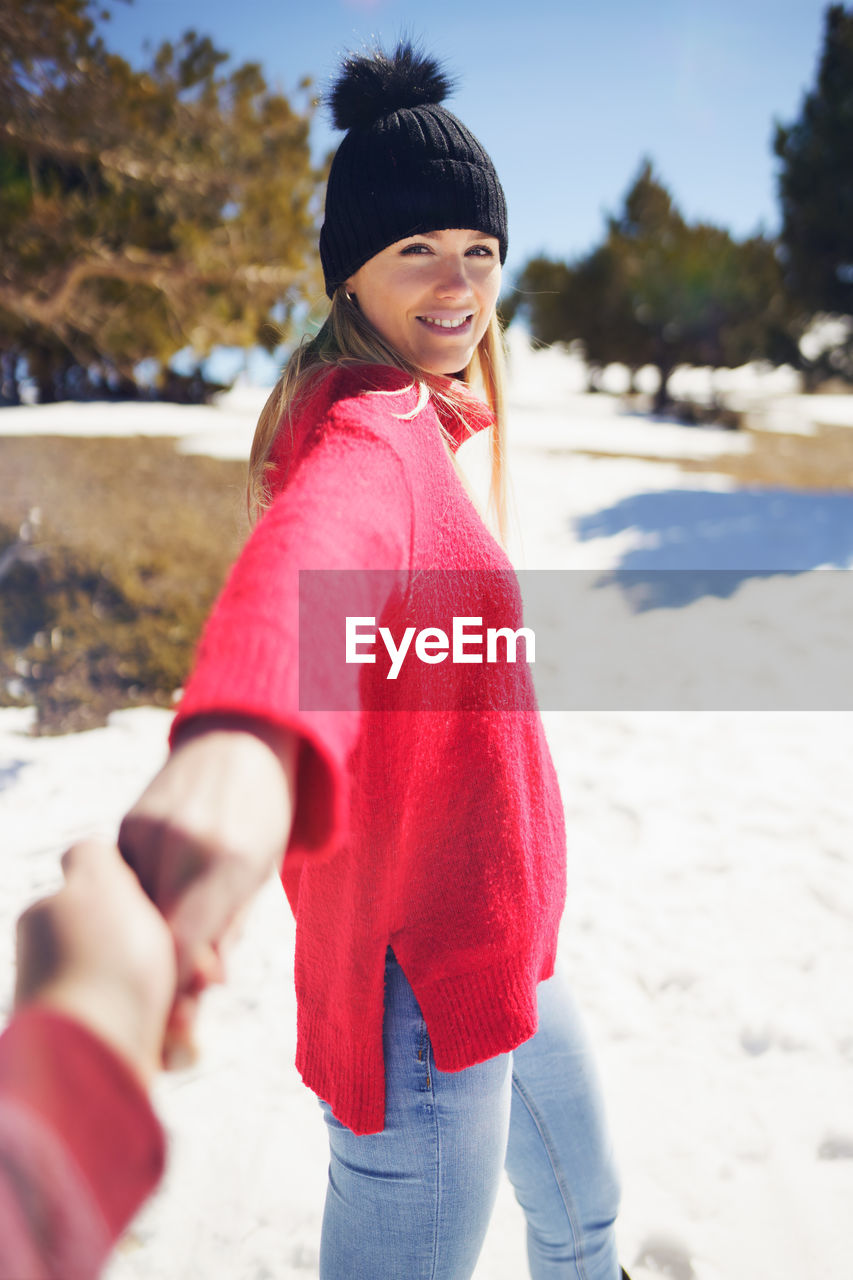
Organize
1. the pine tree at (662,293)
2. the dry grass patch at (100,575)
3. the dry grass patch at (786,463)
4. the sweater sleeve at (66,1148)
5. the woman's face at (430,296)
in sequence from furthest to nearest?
the pine tree at (662,293) < the dry grass patch at (786,463) < the dry grass patch at (100,575) < the woman's face at (430,296) < the sweater sleeve at (66,1148)

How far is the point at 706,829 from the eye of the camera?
150 inches

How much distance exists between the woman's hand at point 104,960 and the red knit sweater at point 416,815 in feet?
0.98

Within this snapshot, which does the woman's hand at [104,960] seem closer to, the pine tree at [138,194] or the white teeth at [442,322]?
the white teeth at [442,322]

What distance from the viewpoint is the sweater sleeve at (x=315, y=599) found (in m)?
0.55

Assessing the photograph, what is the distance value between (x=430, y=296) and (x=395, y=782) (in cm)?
72

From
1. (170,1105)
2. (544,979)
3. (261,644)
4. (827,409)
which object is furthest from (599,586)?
(827,409)

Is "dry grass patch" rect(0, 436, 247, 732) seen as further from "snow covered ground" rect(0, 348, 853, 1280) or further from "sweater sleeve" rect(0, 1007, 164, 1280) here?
"sweater sleeve" rect(0, 1007, 164, 1280)

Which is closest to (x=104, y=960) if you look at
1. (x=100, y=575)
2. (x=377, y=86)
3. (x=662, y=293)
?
(x=377, y=86)

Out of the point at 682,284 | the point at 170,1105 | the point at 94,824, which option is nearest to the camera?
the point at 170,1105

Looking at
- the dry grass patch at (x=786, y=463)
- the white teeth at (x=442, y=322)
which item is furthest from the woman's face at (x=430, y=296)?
the dry grass patch at (x=786, y=463)

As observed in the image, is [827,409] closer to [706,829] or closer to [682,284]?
[682,284]

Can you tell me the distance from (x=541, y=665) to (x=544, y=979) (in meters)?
4.75

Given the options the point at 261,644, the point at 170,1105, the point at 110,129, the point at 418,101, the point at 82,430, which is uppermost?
the point at 110,129

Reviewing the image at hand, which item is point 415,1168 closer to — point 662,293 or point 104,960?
point 104,960
